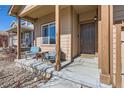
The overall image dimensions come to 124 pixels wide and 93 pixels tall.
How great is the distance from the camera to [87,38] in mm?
7020

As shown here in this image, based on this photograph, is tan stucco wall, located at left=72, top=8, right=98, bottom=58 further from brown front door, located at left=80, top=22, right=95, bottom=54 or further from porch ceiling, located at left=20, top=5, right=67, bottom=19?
porch ceiling, located at left=20, top=5, right=67, bottom=19

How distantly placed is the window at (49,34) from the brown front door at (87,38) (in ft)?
5.87

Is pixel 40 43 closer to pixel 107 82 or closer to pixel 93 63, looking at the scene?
pixel 93 63

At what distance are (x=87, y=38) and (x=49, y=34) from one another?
2.58 m

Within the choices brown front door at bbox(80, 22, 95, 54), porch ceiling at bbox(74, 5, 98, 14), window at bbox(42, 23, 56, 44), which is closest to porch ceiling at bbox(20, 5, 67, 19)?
porch ceiling at bbox(74, 5, 98, 14)

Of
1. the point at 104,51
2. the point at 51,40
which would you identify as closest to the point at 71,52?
the point at 51,40

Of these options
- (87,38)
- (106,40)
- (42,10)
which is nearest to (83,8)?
(87,38)

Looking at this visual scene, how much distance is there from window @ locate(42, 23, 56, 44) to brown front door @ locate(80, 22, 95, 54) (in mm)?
1790

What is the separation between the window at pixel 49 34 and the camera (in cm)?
779

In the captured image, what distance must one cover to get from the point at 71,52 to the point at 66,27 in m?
1.40

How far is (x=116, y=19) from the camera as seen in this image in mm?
3840

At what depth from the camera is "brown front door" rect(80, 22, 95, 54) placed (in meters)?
6.79

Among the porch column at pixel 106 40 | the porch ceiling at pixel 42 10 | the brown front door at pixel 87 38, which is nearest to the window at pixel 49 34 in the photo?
the porch ceiling at pixel 42 10

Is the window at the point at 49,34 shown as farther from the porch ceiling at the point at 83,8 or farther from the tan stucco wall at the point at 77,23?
the porch ceiling at the point at 83,8
